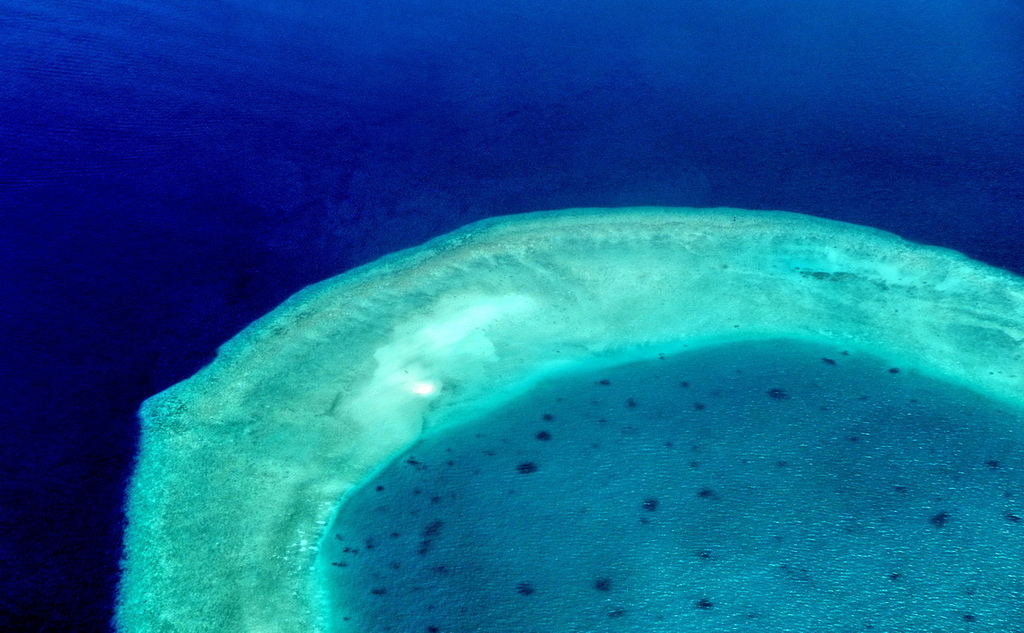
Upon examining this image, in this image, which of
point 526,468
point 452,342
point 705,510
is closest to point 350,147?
point 452,342

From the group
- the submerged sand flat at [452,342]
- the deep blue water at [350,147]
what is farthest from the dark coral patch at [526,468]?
the deep blue water at [350,147]

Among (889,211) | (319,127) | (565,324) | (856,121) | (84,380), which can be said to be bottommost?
(84,380)

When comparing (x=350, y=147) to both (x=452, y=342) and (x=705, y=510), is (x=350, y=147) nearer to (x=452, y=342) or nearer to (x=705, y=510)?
(x=452, y=342)

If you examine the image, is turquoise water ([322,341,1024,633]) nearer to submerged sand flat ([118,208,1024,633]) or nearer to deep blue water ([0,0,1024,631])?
submerged sand flat ([118,208,1024,633])

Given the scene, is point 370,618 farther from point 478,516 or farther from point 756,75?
point 756,75

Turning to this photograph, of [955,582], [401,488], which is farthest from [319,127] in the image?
[955,582]

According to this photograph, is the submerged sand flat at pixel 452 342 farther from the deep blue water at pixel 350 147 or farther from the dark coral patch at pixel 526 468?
the dark coral patch at pixel 526 468
